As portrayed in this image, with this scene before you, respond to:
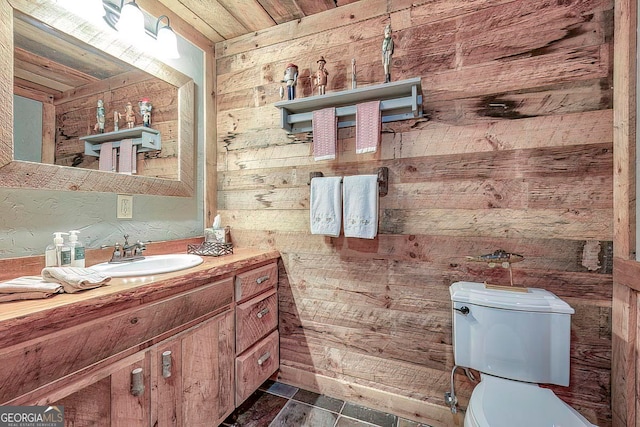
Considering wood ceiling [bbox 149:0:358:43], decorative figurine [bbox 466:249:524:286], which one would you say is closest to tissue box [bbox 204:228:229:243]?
wood ceiling [bbox 149:0:358:43]

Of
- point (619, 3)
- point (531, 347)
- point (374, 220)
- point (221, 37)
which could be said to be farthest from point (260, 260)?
point (619, 3)

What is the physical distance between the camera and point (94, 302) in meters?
0.83

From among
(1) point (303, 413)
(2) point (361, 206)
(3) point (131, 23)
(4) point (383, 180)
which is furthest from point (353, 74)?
(1) point (303, 413)

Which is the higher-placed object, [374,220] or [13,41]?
[13,41]

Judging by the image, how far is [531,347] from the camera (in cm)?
109

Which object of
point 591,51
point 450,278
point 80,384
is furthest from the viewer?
point 450,278

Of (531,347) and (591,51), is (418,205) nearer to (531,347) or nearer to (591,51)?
(531,347)

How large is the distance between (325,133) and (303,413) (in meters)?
1.54

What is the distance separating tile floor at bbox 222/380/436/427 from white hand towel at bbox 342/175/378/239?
0.97m

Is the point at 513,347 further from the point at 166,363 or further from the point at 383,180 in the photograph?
the point at 166,363

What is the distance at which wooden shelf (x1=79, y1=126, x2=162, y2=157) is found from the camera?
1313 millimetres

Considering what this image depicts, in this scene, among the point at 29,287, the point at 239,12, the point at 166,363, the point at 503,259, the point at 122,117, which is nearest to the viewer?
the point at 29,287

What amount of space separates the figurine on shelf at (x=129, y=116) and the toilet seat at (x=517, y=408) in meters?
1.99

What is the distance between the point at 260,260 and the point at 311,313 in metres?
0.47
